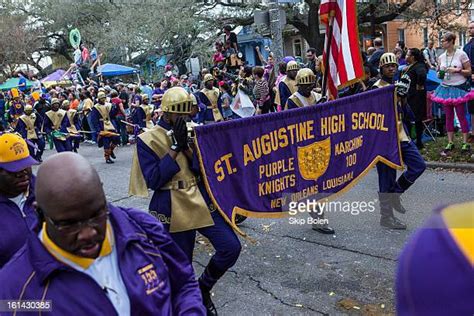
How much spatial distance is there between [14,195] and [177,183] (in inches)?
55.7

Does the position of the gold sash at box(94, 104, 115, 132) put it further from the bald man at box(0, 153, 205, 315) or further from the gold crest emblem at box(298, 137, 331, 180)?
the bald man at box(0, 153, 205, 315)

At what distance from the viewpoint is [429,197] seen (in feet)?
24.2

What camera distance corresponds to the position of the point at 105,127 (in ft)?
46.6

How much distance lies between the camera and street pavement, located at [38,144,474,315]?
458 centimetres

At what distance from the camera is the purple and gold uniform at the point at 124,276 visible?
1.83 meters

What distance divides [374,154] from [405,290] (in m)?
5.31

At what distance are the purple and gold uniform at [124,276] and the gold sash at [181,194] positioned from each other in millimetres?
1884

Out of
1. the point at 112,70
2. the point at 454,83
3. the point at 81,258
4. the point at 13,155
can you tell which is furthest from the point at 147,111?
the point at 81,258

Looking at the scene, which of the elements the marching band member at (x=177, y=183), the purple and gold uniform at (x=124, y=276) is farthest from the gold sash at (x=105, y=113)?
the purple and gold uniform at (x=124, y=276)

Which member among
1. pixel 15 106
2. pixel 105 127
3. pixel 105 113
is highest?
pixel 105 113

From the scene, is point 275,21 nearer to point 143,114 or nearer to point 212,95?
point 212,95

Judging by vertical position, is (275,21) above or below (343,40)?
above

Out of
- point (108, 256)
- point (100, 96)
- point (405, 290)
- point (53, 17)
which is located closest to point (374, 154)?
point (108, 256)

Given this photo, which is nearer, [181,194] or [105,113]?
[181,194]
